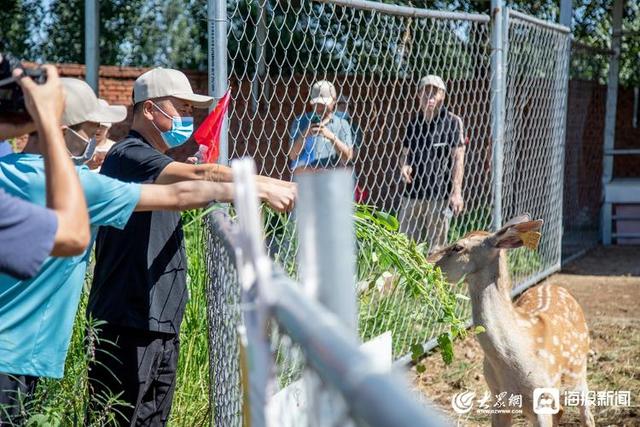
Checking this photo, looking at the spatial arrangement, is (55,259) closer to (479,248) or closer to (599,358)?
(479,248)

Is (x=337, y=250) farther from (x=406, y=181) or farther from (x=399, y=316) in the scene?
(x=406, y=181)

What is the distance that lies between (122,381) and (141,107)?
1073mm

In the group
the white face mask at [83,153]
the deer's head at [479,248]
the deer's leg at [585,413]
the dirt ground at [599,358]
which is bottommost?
the dirt ground at [599,358]

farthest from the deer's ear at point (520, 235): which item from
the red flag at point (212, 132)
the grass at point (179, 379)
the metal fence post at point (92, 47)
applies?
the metal fence post at point (92, 47)

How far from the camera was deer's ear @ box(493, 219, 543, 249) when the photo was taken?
16.0 feet

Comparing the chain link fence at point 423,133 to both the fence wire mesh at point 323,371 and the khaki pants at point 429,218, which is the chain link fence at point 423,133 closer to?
the khaki pants at point 429,218

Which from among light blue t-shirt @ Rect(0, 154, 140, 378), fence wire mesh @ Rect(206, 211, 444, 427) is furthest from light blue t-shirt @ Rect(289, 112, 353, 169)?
fence wire mesh @ Rect(206, 211, 444, 427)

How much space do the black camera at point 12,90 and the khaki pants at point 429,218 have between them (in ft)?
15.4

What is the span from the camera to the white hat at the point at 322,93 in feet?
16.8

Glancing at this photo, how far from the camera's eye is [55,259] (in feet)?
9.68

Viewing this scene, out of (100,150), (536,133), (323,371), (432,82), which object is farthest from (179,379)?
(536,133)

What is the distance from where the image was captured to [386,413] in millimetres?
943

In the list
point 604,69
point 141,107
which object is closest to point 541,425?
point 141,107

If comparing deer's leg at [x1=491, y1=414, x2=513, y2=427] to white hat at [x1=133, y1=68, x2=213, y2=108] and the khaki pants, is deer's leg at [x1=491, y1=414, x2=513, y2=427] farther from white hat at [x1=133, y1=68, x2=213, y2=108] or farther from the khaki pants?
the khaki pants
